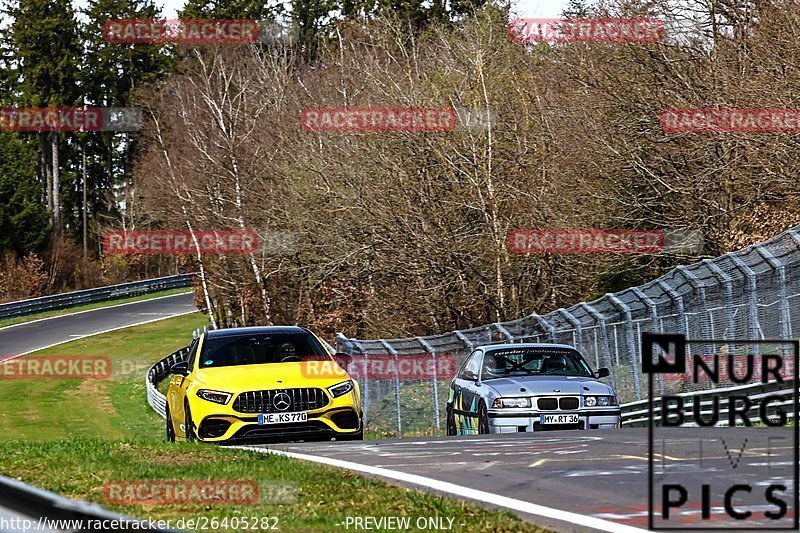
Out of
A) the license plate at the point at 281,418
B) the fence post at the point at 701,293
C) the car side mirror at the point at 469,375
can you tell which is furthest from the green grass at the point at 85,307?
the license plate at the point at 281,418

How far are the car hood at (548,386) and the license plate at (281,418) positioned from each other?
2810 millimetres

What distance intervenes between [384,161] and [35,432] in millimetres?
12965

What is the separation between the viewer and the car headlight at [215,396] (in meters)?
15.8

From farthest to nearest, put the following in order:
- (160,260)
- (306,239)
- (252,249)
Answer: (160,260)
(252,249)
(306,239)

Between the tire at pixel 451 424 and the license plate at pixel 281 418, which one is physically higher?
the license plate at pixel 281 418

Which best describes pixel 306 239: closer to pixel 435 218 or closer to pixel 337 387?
pixel 435 218

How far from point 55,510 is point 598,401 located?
481 inches

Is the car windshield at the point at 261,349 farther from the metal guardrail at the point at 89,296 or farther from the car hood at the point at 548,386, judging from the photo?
the metal guardrail at the point at 89,296

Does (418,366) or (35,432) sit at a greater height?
(418,366)

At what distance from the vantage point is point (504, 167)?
124 feet

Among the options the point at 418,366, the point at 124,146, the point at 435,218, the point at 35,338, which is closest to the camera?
the point at 418,366

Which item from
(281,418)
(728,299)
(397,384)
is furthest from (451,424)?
(397,384)

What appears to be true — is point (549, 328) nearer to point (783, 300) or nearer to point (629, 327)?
point (629, 327)

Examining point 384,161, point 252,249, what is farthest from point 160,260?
point 384,161
